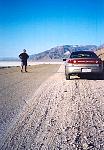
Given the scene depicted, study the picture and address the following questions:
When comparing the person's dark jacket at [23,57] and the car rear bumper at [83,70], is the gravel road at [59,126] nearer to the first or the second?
the car rear bumper at [83,70]

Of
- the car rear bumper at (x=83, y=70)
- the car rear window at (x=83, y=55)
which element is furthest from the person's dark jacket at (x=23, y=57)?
the car rear bumper at (x=83, y=70)

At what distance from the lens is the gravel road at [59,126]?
476cm

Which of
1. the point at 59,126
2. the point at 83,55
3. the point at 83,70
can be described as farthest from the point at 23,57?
the point at 59,126

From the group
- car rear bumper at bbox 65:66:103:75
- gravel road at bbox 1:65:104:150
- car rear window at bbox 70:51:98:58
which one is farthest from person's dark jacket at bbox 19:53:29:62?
gravel road at bbox 1:65:104:150

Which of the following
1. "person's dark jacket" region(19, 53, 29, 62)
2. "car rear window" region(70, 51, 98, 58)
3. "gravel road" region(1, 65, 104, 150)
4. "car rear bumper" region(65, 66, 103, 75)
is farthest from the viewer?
"person's dark jacket" region(19, 53, 29, 62)

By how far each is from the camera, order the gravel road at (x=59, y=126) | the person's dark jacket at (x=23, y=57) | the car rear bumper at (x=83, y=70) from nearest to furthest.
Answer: the gravel road at (x=59, y=126), the car rear bumper at (x=83, y=70), the person's dark jacket at (x=23, y=57)

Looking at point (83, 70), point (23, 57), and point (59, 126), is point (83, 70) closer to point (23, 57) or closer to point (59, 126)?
point (59, 126)

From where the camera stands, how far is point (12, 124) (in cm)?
607

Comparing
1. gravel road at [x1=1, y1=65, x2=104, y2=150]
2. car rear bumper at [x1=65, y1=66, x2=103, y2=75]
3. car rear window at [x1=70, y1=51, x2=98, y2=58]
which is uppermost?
car rear window at [x1=70, y1=51, x2=98, y2=58]

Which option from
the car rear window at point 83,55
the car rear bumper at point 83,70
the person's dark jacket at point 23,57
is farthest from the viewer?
the person's dark jacket at point 23,57

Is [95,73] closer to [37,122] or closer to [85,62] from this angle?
[85,62]

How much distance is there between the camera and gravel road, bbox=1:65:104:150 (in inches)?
187

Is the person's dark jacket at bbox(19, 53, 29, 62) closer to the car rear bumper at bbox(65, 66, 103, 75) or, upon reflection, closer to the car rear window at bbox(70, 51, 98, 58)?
the car rear window at bbox(70, 51, 98, 58)

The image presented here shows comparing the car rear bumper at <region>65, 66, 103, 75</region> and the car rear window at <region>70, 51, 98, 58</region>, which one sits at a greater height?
the car rear window at <region>70, 51, 98, 58</region>
